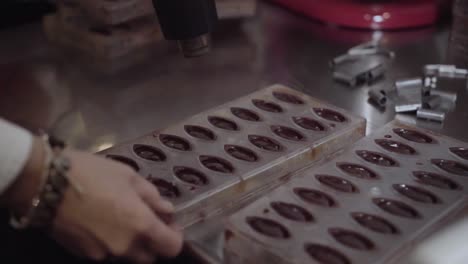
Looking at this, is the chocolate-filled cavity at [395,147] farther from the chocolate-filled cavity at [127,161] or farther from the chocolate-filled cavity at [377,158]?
the chocolate-filled cavity at [127,161]

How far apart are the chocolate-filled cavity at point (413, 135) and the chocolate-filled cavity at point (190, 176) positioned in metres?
0.26

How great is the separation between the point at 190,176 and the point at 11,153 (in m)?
0.23

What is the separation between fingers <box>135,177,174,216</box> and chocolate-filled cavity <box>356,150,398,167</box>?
256 millimetres

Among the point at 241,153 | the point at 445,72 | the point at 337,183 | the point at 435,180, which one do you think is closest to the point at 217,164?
the point at 241,153

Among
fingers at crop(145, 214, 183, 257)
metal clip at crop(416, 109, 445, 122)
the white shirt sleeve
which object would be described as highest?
the white shirt sleeve

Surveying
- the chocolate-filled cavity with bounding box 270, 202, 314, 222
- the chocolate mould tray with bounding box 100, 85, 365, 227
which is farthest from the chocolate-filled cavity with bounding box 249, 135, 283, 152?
the chocolate-filled cavity with bounding box 270, 202, 314, 222

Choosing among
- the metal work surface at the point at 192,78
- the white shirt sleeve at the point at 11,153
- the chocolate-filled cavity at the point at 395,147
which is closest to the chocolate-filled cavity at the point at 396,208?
the chocolate-filled cavity at the point at 395,147

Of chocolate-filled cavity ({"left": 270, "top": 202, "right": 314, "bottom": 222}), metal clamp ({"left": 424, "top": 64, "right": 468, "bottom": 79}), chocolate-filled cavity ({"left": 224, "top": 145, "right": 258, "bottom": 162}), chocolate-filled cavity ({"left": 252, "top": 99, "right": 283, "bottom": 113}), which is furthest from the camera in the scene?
metal clamp ({"left": 424, "top": 64, "right": 468, "bottom": 79})

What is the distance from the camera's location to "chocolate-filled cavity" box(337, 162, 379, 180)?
732 mm

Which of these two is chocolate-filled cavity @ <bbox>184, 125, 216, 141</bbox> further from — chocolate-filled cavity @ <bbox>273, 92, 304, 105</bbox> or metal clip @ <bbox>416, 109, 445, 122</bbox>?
metal clip @ <bbox>416, 109, 445, 122</bbox>

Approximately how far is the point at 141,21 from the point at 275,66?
25 centimetres

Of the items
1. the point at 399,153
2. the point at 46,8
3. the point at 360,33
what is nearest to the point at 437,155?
the point at 399,153

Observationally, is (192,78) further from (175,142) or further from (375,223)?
(375,223)

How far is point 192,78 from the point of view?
1.04 meters
